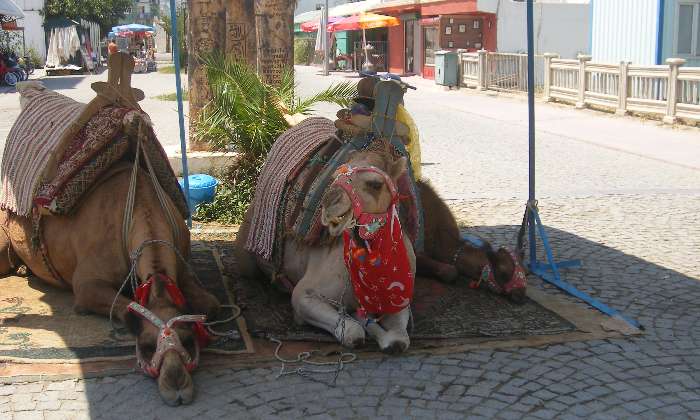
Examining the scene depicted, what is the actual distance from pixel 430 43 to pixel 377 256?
30.6 meters

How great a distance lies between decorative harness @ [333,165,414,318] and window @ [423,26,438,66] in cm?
2930

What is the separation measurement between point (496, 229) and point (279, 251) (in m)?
3.13

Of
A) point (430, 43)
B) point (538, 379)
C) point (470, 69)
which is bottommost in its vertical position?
point (538, 379)

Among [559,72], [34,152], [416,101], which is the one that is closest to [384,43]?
[416,101]

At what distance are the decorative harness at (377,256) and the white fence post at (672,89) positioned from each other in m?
13.2

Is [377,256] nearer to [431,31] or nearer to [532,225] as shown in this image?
[532,225]

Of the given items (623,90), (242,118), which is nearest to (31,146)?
(242,118)

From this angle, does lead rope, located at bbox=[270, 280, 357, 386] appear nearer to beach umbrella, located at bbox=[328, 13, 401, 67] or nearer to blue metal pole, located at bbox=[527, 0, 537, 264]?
blue metal pole, located at bbox=[527, 0, 537, 264]

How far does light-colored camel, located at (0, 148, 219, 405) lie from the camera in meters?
4.50

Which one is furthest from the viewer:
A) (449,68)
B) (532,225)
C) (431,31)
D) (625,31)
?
(431,31)

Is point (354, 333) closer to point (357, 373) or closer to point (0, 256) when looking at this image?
point (357, 373)

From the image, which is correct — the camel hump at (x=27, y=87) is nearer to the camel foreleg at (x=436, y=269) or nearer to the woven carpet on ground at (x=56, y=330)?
the woven carpet on ground at (x=56, y=330)

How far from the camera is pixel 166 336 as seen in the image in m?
4.24

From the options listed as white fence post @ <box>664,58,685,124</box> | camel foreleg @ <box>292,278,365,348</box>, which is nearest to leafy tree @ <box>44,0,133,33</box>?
white fence post @ <box>664,58,685,124</box>
